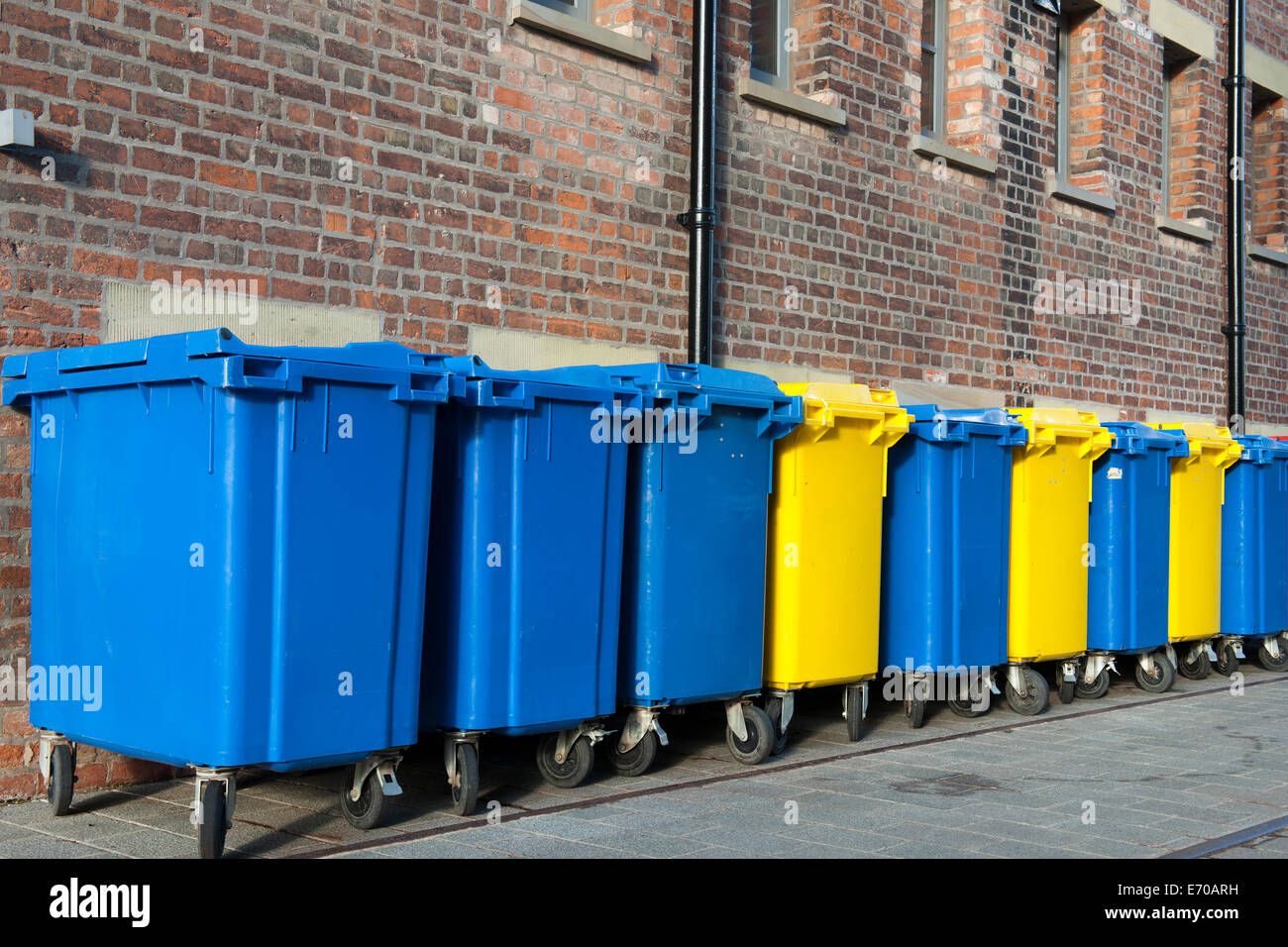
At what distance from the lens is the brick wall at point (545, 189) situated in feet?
19.0

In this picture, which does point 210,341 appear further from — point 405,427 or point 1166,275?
point 1166,275

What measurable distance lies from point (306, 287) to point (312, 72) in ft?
3.25

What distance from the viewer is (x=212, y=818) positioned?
182 inches

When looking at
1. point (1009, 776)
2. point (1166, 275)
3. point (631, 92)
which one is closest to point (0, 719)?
point (1009, 776)

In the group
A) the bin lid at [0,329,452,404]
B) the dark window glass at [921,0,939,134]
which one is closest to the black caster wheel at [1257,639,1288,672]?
the dark window glass at [921,0,939,134]

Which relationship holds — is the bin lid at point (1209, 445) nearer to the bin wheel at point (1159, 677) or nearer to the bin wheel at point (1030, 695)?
the bin wheel at point (1159, 677)

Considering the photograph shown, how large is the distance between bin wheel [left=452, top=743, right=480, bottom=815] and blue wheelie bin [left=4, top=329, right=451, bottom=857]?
13.8 inches

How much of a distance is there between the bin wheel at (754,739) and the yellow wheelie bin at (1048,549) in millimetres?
2166

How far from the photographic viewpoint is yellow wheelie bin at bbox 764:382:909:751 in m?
6.77

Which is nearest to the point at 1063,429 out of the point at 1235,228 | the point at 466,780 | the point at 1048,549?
the point at 1048,549

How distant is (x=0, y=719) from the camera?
18.0 feet
